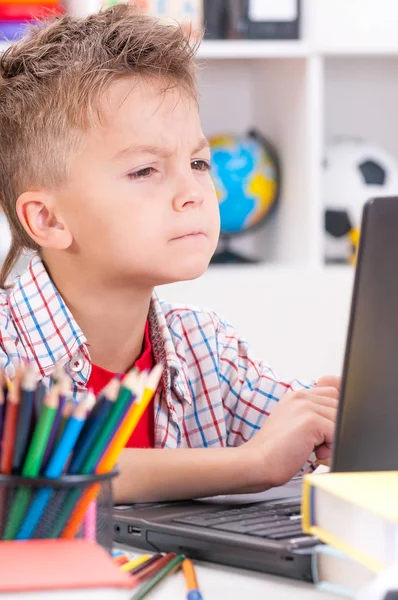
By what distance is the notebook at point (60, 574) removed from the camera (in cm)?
50

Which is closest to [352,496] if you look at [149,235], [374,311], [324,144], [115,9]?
[374,311]

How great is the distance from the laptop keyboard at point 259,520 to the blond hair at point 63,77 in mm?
Answer: 477

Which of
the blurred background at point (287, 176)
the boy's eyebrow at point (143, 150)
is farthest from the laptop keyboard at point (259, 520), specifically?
the blurred background at point (287, 176)

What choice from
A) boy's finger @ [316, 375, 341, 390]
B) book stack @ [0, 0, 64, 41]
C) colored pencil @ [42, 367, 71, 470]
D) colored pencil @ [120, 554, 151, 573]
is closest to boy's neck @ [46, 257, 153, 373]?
boy's finger @ [316, 375, 341, 390]

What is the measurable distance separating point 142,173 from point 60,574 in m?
0.65

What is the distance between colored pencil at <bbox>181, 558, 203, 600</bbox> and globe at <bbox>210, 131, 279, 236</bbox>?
5.08 feet

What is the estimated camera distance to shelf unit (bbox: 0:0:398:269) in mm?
2168

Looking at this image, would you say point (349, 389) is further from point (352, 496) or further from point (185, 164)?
point (185, 164)

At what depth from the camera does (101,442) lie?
583 millimetres

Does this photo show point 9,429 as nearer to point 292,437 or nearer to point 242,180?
point 292,437

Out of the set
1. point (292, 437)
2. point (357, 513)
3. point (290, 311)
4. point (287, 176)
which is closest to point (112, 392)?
point (357, 513)

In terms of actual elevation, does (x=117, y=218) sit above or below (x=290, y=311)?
above

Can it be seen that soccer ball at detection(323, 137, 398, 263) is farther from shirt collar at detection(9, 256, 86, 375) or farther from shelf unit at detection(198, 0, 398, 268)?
shirt collar at detection(9, 256, 86, 375)

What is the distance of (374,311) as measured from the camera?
0.69m
